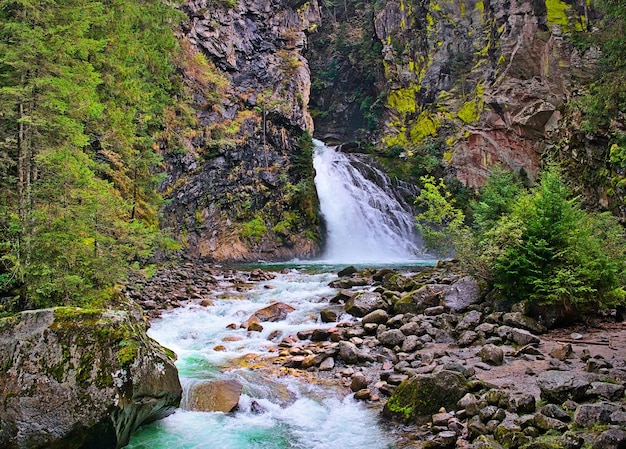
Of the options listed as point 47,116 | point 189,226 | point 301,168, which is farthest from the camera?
point 301,168

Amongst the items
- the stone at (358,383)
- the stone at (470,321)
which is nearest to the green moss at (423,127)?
the stone at (470,321)

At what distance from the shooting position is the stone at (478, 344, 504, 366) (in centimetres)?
647

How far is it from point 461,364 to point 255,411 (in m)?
3.12

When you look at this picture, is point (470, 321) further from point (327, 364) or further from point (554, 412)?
point (554, 412)

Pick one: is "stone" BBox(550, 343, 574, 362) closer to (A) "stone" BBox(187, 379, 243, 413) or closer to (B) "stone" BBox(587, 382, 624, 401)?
(B) "stone" BBox(587, 382, 624, 401)

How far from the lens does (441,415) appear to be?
503 centimetres

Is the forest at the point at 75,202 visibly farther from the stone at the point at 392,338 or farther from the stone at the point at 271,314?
the stone at the point at 271,314

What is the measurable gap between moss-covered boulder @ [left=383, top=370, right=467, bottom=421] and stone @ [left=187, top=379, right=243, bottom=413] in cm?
207

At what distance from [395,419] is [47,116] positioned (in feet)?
21.0

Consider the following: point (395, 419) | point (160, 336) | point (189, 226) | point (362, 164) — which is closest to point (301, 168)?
point (362, 164)

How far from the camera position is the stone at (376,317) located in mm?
9227

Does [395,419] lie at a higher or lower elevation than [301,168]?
lower

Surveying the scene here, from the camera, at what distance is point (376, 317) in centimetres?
925

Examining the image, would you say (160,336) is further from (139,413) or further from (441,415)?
(441,415)
